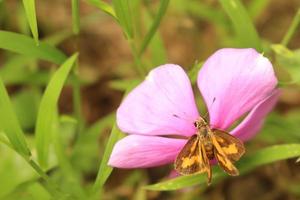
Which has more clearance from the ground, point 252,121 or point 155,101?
point 155,101

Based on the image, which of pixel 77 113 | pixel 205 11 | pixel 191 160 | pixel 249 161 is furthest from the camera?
pixel 205 11

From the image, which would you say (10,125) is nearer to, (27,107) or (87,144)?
(87,144)

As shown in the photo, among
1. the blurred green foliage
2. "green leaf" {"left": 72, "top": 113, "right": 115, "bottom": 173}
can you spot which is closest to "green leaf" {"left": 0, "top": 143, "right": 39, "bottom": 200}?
the blurred green foliage

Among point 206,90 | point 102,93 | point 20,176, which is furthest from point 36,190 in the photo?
point 102,93

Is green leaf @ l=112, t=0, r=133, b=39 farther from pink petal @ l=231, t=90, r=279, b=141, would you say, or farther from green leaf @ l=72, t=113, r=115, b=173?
green leaf @ l=72, t=113, r=115, b=173

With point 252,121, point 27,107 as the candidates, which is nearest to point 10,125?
point 252,121

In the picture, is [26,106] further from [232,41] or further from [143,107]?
[143,107]
